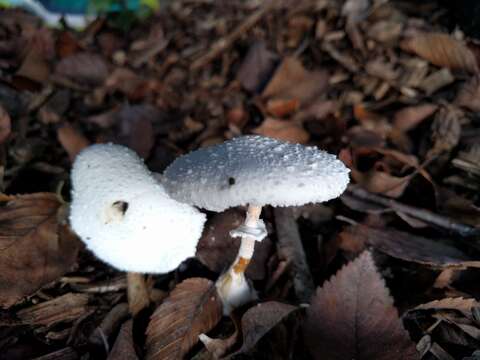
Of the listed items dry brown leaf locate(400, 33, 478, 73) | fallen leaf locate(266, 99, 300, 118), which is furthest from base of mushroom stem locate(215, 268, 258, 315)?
dry brown leaf locate(400, 33, 478, 73)

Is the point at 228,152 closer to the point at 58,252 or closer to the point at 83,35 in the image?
the point at 58,252

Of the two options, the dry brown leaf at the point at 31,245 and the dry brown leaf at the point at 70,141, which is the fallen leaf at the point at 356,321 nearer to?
the dry brown leaf at the point at 31,245

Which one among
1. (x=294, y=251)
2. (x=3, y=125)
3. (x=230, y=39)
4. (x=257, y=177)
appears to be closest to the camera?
(x=257, y=177)

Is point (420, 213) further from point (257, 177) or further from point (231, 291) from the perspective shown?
point (257, 177)

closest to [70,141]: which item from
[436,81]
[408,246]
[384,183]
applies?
[384,183]

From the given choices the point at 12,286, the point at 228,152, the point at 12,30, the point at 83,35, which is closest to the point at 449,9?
the point at 228,152

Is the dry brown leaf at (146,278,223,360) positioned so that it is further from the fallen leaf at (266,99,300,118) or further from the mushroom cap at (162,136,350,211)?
the fallen leaf at (266,99,300,118)

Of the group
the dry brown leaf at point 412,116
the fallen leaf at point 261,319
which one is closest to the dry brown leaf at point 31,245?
the fallen leaf at point 261,319
